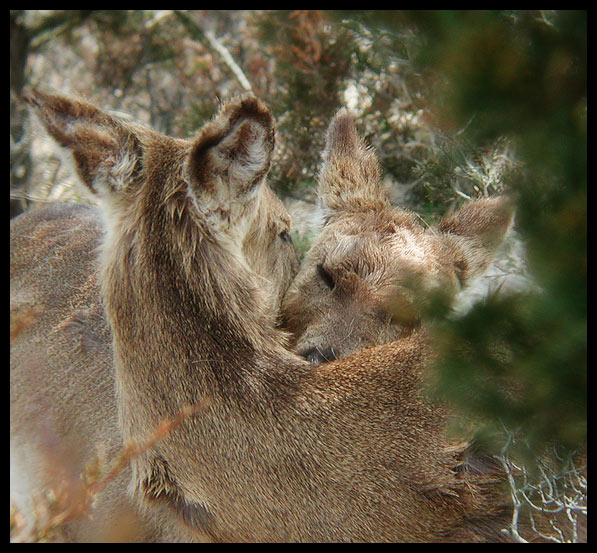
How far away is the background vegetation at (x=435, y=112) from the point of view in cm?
139

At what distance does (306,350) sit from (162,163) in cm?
116

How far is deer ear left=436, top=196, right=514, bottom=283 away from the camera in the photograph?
385cm

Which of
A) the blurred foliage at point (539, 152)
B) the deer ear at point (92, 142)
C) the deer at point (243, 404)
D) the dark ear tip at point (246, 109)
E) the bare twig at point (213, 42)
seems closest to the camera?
the blurred foliage at point (539, 152)

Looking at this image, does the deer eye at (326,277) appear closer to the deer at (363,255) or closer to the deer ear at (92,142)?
the deer at (363,255)

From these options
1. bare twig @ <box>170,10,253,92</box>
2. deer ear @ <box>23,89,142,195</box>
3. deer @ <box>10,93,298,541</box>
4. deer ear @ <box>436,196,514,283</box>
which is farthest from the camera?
bare twig @ <box>170,10,253,92</box>

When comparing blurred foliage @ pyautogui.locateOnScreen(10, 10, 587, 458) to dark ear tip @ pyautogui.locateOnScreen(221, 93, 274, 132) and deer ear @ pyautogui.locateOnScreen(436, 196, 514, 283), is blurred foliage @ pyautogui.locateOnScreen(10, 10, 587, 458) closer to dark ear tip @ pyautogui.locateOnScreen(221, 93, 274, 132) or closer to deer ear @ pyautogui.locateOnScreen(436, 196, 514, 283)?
deer ear @ pyautogui.locateOnScreen(436, 196, 514, 283)

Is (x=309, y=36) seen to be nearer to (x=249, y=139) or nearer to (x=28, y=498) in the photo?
(x=249, y=139)

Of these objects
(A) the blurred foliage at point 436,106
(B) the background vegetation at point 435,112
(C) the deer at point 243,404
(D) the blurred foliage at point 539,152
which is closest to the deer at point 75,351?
(C) the deer at point 243,404

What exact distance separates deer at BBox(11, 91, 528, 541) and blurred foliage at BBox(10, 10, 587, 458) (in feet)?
2.21

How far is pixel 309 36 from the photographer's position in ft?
21.5

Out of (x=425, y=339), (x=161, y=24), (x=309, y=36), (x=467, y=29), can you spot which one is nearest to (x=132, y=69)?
(x=161, y=24)

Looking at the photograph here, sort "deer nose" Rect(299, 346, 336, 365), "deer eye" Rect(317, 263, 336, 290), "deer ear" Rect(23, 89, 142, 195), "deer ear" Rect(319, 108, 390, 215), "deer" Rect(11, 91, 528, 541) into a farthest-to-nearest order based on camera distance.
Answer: "deer ear" Rect(319, 108, 390, 215) → "deer eye" Rect(317, 263, 336, 290) → "deer nose" Rect(299, 346, 336, 365) → "deer ear" Rect(23, 89, 142, 195) → "deer" Rect(11, 91, 528, 541)

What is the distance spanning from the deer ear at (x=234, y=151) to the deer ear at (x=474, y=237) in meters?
1.76

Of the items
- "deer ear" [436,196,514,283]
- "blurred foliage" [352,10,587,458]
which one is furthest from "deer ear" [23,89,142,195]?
"deer ear" [436,196,514,283]
